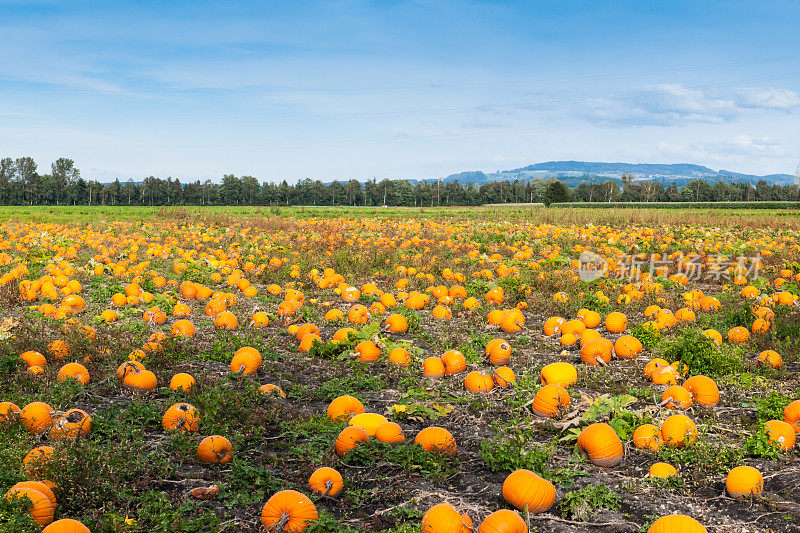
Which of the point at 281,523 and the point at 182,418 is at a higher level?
the point at 182,418

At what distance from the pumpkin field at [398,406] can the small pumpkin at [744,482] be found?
1 cm

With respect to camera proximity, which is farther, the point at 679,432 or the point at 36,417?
the point at 36,417

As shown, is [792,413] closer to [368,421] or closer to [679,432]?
[679,432]

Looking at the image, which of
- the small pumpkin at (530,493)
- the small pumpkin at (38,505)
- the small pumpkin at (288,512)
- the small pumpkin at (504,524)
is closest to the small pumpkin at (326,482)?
the small pumpkin at (288,512)

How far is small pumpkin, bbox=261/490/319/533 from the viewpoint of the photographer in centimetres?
373

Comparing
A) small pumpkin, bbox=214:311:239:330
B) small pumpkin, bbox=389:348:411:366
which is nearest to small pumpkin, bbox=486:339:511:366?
small pumpkin, bbox=389:348:411:366

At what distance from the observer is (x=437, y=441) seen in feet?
15.5

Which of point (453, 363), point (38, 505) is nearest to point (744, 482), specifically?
point (453, 363)

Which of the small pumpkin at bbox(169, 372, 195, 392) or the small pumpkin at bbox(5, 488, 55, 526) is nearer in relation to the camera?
the small pumpkin at bbox(5, 488, 55, 526)

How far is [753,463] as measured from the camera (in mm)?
4625

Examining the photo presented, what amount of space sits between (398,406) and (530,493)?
5.96 feet

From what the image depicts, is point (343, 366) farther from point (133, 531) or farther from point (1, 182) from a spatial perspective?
point (1, 182)

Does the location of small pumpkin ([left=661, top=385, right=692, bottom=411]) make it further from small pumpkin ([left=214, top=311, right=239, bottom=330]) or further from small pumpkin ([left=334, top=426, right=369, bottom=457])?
small pumpkin ([left=214, top=311, right=239, bottom=330])

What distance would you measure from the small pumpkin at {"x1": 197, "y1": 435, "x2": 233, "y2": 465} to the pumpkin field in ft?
0.05
